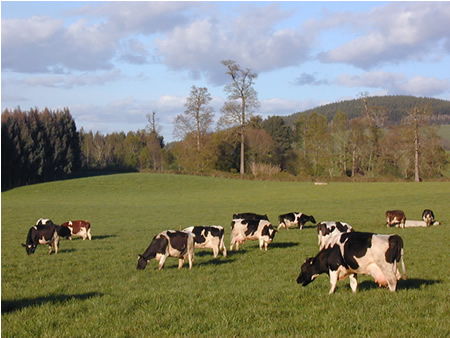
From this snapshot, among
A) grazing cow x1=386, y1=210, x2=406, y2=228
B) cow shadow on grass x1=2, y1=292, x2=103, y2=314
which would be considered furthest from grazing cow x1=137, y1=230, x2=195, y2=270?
grazing cow x1=386, y1=210, x2=406, y2=228

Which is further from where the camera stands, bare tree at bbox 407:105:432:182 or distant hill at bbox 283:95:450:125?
distant hill at bbox 283:95:450:125

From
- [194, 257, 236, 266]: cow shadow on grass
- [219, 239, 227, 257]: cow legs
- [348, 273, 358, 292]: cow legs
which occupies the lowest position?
[194, 257, 236, 266]: cow shadow on grass

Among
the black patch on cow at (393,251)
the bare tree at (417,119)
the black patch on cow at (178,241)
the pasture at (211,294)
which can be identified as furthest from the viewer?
the bare tree at (417,119)

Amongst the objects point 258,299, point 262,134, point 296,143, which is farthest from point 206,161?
point 258,299

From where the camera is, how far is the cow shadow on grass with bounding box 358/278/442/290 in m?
9.88

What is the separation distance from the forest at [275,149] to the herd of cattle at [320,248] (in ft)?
191

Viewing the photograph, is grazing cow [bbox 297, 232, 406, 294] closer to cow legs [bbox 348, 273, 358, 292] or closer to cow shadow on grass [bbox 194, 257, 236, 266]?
cow legs [bbox 348, 273, 358, 292]

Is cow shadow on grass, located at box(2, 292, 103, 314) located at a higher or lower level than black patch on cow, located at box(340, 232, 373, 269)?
lower

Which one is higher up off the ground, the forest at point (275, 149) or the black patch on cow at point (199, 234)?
the forest at point (275, 149)

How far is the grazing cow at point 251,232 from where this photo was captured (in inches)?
693

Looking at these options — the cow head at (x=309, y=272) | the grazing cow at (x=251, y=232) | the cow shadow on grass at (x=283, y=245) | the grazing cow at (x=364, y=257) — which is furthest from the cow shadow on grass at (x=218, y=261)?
the grazing cow at (x=364, y=257)

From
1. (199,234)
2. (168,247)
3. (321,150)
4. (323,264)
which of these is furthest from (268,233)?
(321,150)

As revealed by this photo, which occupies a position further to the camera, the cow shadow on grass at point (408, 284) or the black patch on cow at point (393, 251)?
the cow shadow on grass at point (408, 284)

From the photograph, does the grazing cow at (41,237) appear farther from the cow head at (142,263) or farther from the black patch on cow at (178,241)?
the black patch on cow at (178,241)
